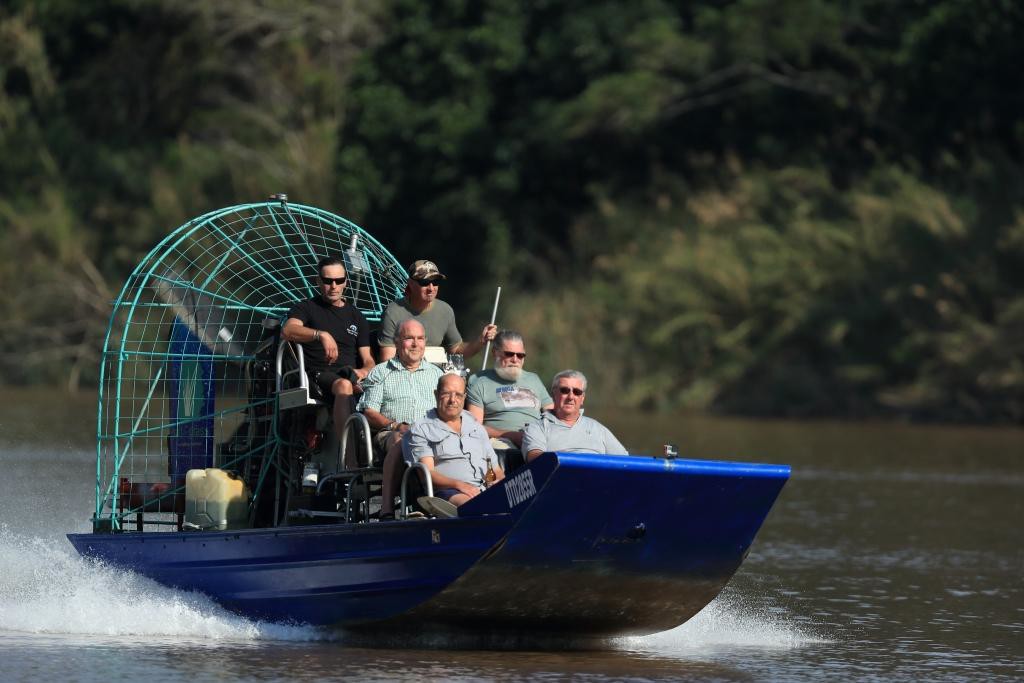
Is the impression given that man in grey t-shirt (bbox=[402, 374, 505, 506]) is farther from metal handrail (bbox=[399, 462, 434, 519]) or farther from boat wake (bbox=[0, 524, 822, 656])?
boat wake (bbox=[0, 524, 822, 656])

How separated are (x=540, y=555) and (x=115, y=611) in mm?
2929

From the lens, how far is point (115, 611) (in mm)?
12164

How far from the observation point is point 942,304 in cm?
3161

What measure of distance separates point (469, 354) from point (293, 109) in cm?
3526

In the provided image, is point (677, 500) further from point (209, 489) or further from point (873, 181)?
point (873, 181)

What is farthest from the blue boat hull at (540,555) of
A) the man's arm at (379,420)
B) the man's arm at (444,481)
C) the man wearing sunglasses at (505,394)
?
the man wearing sunglasses at (505,394)

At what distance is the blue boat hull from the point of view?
10.6 metres

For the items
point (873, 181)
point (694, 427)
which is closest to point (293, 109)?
point (873, 181)

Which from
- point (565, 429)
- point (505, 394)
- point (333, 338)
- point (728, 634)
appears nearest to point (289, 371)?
point (333, 338)

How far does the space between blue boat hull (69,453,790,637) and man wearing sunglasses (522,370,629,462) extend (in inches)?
28.0

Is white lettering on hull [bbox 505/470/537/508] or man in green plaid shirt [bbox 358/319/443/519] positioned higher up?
man in green plaid shirt [bbox 358/319/443/519]

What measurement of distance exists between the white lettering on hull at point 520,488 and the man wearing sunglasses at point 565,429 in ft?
2.55

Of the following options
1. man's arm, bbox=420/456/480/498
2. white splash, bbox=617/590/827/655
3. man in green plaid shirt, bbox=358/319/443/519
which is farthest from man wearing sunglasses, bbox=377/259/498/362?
white splash, bbox=617/590/827/655

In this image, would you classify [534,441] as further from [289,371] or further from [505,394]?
[289,371]
